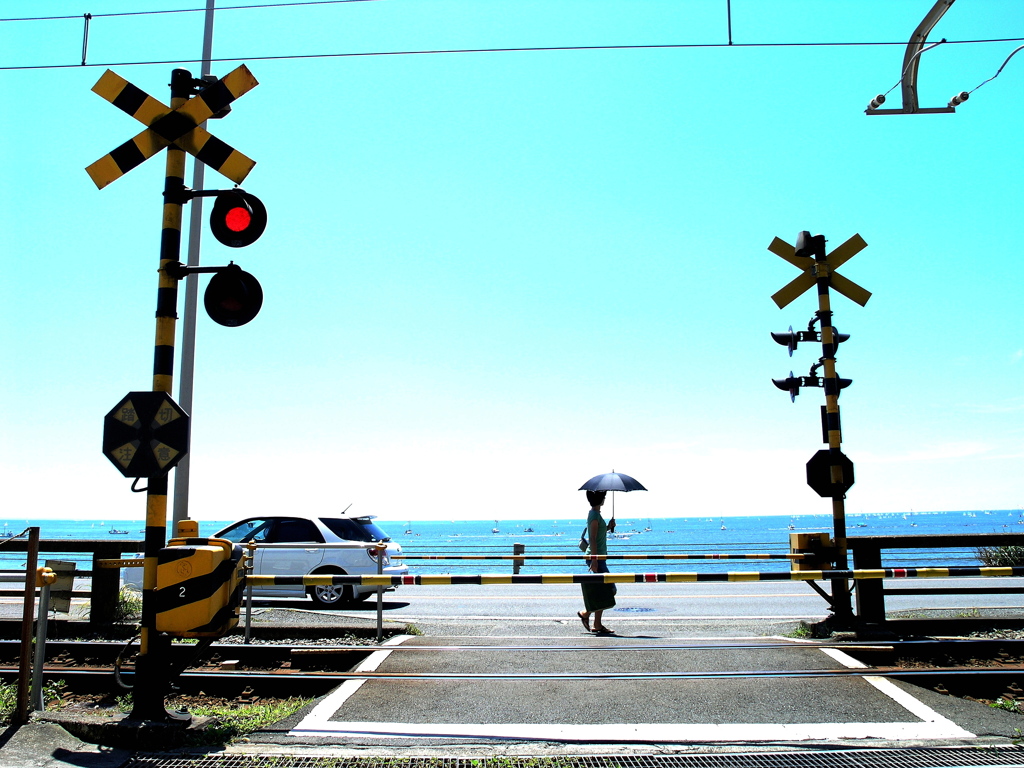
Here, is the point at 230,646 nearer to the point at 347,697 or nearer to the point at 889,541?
the point at 347,697

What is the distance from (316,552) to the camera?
45.0ft

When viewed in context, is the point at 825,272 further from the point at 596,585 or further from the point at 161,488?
the point at 161,488

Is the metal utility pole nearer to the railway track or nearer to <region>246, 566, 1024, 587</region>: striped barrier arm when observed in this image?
the railway track

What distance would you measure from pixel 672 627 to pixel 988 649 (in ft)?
13.1

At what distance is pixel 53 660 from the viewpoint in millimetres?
7945

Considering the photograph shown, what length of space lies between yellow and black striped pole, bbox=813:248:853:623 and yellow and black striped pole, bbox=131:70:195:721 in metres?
6.58

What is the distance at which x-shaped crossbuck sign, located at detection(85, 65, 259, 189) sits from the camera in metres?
5.65

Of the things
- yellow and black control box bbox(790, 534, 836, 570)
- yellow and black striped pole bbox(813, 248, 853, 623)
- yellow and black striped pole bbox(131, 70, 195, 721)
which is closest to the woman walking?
yellow and black control box bbox(790, 534, 836, 570)

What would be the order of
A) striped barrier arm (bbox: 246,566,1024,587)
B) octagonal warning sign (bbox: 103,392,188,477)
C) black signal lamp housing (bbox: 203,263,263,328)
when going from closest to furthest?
octagonal warning sign (bbox: 103,392,188,477), black signal lamp housing (bbox: 203,263,263,328), striped barrier arm (bbox: 246,566,1024,587)

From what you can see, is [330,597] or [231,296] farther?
[330,597]

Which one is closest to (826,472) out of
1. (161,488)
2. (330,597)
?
(161,488)

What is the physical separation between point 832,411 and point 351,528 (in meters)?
8.64

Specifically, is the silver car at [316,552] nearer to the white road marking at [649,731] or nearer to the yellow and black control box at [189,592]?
the yellow and black control box at [189,592]

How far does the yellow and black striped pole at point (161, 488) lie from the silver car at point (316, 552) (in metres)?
8.17
